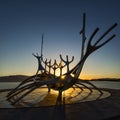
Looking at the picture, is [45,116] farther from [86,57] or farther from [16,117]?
[86,57]

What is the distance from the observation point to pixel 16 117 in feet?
33.0

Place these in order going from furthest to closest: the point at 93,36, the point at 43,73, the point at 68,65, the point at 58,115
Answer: the point at 43,73 → the point at 68,65 → the point at 93,36 → the point at 58,115

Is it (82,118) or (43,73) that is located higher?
(43,73)

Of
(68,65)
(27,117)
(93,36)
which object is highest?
(93,36)

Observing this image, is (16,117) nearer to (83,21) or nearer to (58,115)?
(58,115)

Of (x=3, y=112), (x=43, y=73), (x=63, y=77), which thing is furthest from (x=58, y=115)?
(x=43, y=73)

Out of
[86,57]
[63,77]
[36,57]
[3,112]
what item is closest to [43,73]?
[36,57]

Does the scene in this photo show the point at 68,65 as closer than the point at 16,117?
No

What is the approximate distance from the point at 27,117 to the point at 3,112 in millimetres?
1757

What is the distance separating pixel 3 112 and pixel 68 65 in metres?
11.4

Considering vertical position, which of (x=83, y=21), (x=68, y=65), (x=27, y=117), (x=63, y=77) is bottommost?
(x=27, y=117)

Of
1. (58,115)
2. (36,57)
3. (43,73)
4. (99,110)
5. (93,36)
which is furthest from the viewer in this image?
(36,57)

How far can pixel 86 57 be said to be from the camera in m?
15.1

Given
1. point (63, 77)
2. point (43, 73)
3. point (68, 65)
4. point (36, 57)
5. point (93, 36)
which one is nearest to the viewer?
point (93, 36)
